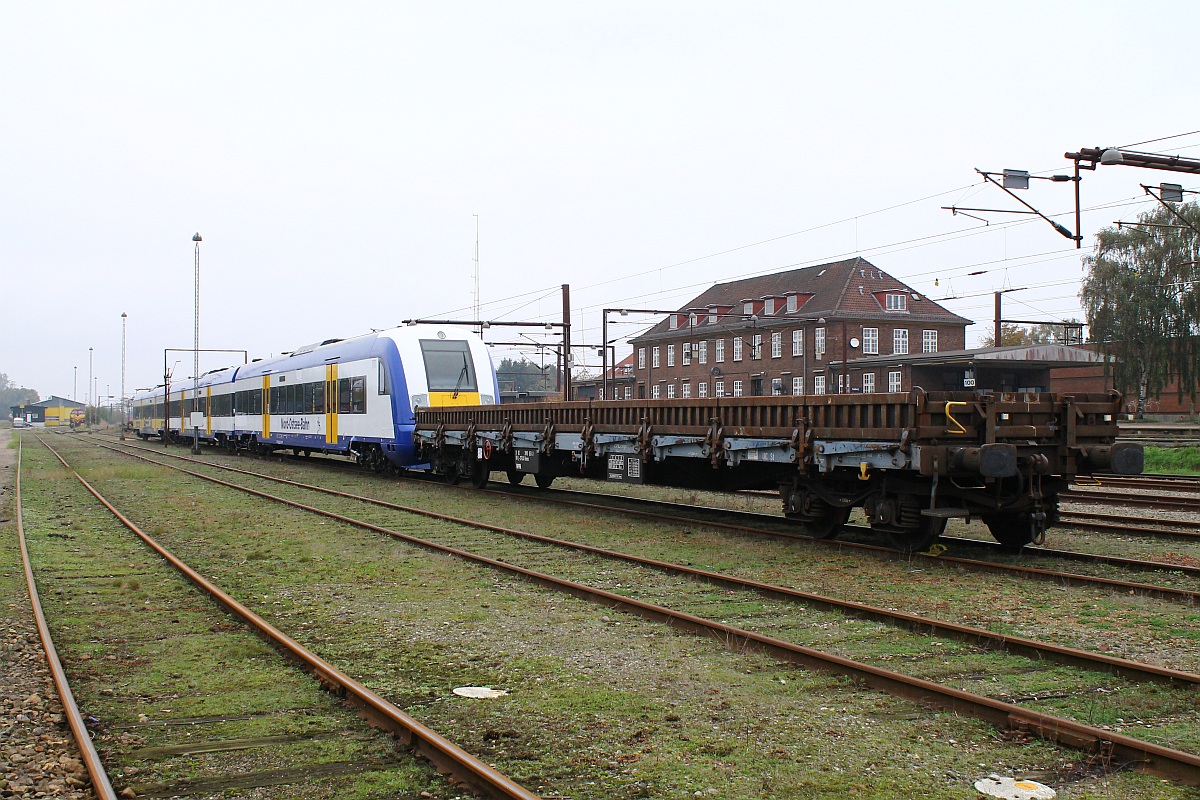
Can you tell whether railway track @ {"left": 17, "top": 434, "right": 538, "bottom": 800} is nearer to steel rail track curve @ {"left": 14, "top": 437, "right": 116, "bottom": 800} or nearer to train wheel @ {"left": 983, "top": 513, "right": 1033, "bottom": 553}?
steel rail track curve @ {"left": 14, "top": 437, "right": 116, "bottom": 800}

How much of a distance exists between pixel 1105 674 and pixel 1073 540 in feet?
22.0

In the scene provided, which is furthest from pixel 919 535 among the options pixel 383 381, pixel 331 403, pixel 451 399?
pixel 331 403

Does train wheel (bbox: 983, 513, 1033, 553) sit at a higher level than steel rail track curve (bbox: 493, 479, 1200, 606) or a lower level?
higher

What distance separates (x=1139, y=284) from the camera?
5150 centimetres

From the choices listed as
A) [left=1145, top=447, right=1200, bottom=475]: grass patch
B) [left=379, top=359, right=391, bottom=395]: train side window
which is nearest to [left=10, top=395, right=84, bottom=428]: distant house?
[left=379, top=359, right=391, bottom=395]: train side window

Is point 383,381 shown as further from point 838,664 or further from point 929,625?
point 838,664

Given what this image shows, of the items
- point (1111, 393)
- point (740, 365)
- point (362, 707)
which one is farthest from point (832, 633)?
point (740, 365)

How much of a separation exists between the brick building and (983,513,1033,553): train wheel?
4268 cm

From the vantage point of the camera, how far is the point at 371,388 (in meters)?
22.9

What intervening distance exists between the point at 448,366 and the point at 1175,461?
61.3ft

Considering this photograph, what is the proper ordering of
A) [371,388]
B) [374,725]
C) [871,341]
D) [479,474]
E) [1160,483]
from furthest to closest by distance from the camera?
[871,341], [371,388], [1160,483], [479,474], [374,725]

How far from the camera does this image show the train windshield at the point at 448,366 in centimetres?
2219

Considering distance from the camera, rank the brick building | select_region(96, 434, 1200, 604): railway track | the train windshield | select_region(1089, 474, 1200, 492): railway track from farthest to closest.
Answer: the brick building → the train windshield → select_region(1089, 474, 1200, 492): railway track → select_region(96, 434, 1200, 604): railway track

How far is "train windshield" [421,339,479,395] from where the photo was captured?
72.8 feet
